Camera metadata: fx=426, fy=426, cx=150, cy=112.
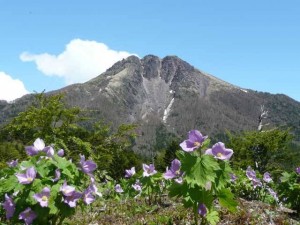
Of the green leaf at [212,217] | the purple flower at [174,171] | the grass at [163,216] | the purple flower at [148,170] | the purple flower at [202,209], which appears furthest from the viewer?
the purple flower at [148,170]

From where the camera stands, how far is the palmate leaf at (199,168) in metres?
5.36

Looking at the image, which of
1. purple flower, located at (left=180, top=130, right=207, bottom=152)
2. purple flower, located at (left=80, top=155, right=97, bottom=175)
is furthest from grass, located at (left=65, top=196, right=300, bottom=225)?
purple flower, located at (left=180, top=130, right=207, bottom=152)

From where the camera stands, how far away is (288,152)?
40375 mm

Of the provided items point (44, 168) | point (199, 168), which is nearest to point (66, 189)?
point (44, 168)

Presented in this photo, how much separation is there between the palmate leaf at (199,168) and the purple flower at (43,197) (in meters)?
1.68

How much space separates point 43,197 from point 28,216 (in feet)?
1.12

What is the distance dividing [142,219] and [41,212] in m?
3.97

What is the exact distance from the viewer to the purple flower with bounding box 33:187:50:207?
5004mm

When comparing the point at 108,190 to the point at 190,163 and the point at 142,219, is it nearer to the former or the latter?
the point at 142,219

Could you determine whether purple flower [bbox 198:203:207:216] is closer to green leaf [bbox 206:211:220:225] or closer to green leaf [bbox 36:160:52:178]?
green leaf [bbox 206:211:220:225]

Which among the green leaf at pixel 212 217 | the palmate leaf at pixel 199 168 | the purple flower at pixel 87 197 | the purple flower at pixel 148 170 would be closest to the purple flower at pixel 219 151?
the palmate leaf at pixel 199 168

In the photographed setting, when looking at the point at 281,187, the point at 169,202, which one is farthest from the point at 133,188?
the point at 281,187

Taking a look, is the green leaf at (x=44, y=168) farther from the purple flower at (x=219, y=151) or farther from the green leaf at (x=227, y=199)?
the green leaf at (x=227, y=199)

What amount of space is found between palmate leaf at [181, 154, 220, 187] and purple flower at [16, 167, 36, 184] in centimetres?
184
